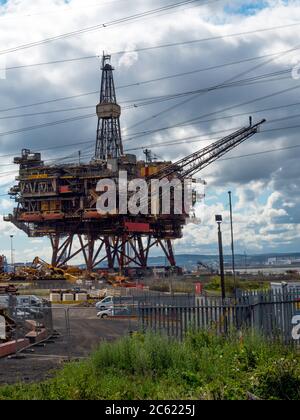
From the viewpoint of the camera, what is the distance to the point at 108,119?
97.4m

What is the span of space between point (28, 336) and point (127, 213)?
63.4m

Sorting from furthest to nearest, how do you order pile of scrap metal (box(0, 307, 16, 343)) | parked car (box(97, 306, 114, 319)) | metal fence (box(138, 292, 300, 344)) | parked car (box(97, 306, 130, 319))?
parked car (box(97, 306, 114, 319)) < parked car (box(97, 306, 130, 319)) < pile of scrap metal (box(0, 307, 16, 343)) < metal fence (box(138, 292, 300, 344))

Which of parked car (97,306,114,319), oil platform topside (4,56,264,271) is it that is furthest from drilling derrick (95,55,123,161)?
parked car (97,306,114,319)

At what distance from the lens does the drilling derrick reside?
95438 mm

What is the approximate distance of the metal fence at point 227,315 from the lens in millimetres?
18281

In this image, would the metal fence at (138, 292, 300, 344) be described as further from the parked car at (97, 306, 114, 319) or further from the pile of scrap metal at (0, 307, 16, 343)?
the parked car at (97, 306, 114, 319)

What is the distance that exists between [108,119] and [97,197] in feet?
59.1

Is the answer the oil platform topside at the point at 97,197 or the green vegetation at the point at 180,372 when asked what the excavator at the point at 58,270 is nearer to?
the oil platform topside at the point at 97,197

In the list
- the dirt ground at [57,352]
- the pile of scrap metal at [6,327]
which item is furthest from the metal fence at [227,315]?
the pile of scrap metal at [6,327]

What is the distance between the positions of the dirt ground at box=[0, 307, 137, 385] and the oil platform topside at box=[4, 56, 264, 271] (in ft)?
177

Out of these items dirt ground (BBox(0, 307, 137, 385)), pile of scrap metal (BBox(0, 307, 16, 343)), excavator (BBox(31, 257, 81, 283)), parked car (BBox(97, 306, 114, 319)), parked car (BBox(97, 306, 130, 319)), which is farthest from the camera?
excavator (BBox(31, 257, 81, 283))

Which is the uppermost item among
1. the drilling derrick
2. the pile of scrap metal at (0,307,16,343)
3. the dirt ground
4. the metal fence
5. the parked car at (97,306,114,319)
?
the drilling derrick

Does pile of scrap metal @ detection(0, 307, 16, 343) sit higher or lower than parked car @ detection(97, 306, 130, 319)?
higher

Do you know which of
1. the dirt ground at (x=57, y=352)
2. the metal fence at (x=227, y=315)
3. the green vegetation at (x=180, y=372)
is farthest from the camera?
the metal fence at (x=227, y=315)
